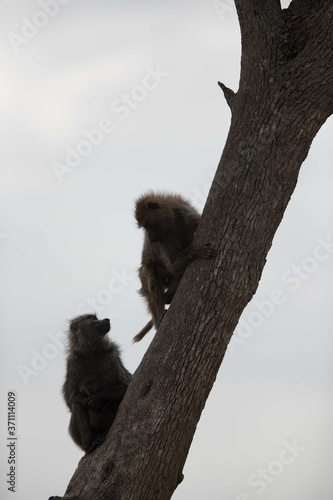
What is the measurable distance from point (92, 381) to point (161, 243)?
139cm

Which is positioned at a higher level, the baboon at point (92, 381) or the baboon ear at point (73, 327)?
the baboon ear at point (73, 327)

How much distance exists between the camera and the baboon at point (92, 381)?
200 inches

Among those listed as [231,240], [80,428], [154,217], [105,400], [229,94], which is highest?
[229,94]

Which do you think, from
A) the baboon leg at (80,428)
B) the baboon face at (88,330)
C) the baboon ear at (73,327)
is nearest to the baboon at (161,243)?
the baboon face at (88,330)

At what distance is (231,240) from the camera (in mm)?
4633

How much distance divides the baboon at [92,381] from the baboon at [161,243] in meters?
0.45

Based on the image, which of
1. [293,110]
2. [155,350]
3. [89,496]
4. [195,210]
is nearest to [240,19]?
[293,110]

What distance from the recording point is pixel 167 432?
4.36 m

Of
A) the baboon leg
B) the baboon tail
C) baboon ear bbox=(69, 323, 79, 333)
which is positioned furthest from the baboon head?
the baboon leg

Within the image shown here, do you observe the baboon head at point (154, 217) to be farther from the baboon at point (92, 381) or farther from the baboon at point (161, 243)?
the baboon at point (92, 381)

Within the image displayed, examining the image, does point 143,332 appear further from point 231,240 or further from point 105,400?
point 231,240

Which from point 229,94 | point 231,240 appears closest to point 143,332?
point 231,240

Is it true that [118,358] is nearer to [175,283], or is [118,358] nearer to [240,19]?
[175,283]

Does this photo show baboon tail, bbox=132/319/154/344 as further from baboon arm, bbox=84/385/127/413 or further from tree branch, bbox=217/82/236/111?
tree branch, bbox=217/82/236/111
